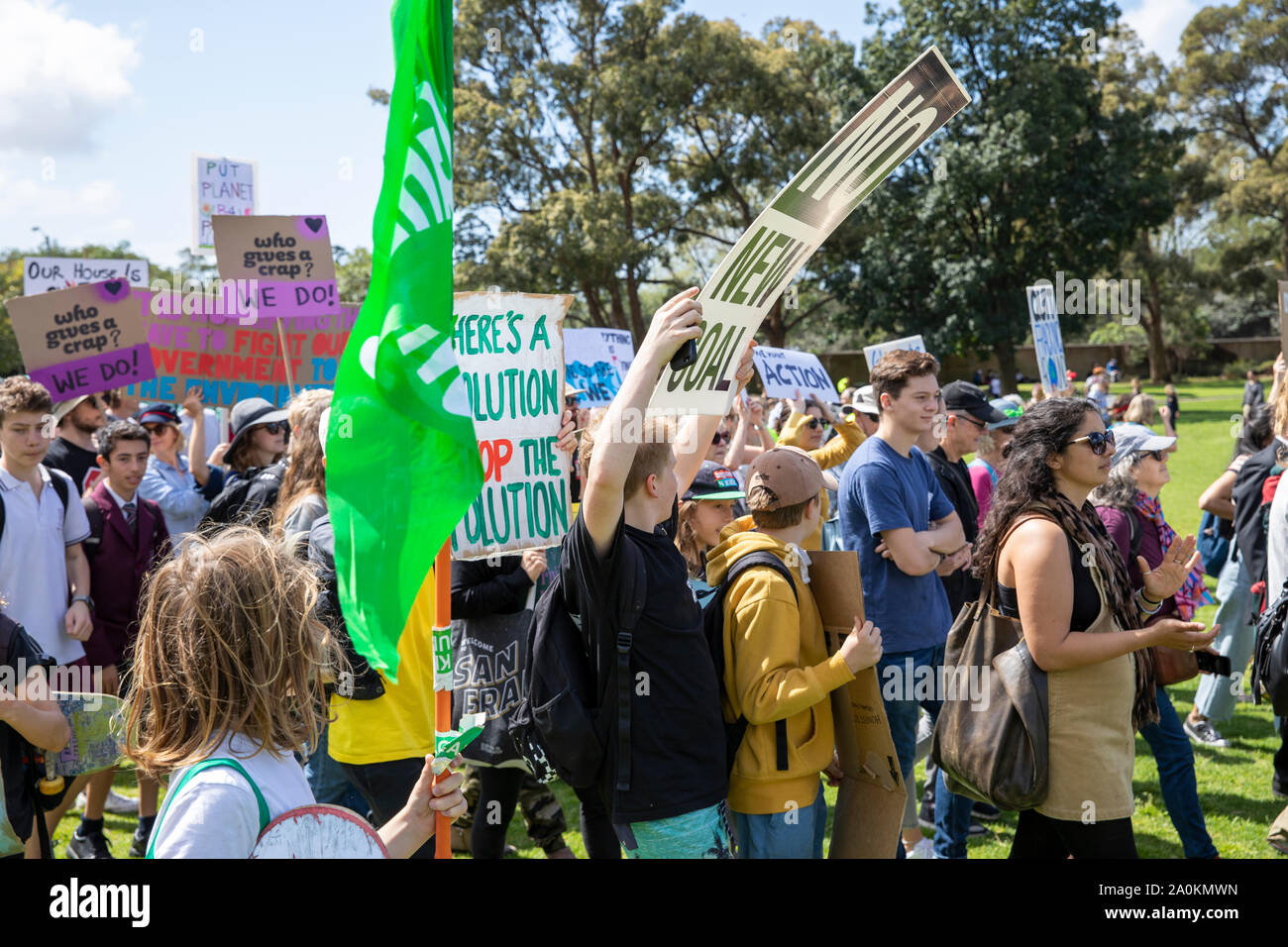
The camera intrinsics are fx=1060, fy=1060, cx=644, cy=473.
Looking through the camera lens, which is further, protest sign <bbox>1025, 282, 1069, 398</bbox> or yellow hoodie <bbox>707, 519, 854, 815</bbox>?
protest sign <bbox>1025, 282, 1069, 398</bbox>

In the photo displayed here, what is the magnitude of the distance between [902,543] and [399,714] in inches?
82.2

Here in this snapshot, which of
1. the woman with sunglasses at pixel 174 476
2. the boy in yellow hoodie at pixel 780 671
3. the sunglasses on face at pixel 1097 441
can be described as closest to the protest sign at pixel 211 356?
the woman with sunglasses at pixel 174 476

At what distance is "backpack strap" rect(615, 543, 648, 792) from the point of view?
2770mm

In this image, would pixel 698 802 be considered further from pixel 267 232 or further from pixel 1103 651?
pixel 267 232

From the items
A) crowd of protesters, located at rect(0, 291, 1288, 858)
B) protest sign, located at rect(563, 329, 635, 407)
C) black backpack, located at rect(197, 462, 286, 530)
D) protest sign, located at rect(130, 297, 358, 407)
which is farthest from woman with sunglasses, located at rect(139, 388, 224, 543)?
protest sign, located at rect(563, 329, 635, 407)

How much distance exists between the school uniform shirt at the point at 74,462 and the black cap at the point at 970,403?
Answer: 16.0 feet

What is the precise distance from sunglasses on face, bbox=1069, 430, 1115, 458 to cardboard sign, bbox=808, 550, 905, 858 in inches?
34.5

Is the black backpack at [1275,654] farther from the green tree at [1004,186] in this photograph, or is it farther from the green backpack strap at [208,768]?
the green tree at [1004,186]

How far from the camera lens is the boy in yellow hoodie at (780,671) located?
295 cm

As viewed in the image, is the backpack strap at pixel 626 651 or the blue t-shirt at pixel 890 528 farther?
the blue t-shirt at pixel 890 528

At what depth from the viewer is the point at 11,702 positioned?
8.98ft

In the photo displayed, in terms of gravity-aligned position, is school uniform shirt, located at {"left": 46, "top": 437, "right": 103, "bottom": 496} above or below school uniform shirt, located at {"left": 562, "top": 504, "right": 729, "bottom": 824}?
above

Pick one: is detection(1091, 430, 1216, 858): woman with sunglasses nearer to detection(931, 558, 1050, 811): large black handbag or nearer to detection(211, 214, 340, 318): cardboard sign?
detection(931, 558, 1050, 811): large black handbag

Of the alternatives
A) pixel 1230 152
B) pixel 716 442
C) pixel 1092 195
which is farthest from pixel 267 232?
pixel 1230 152
